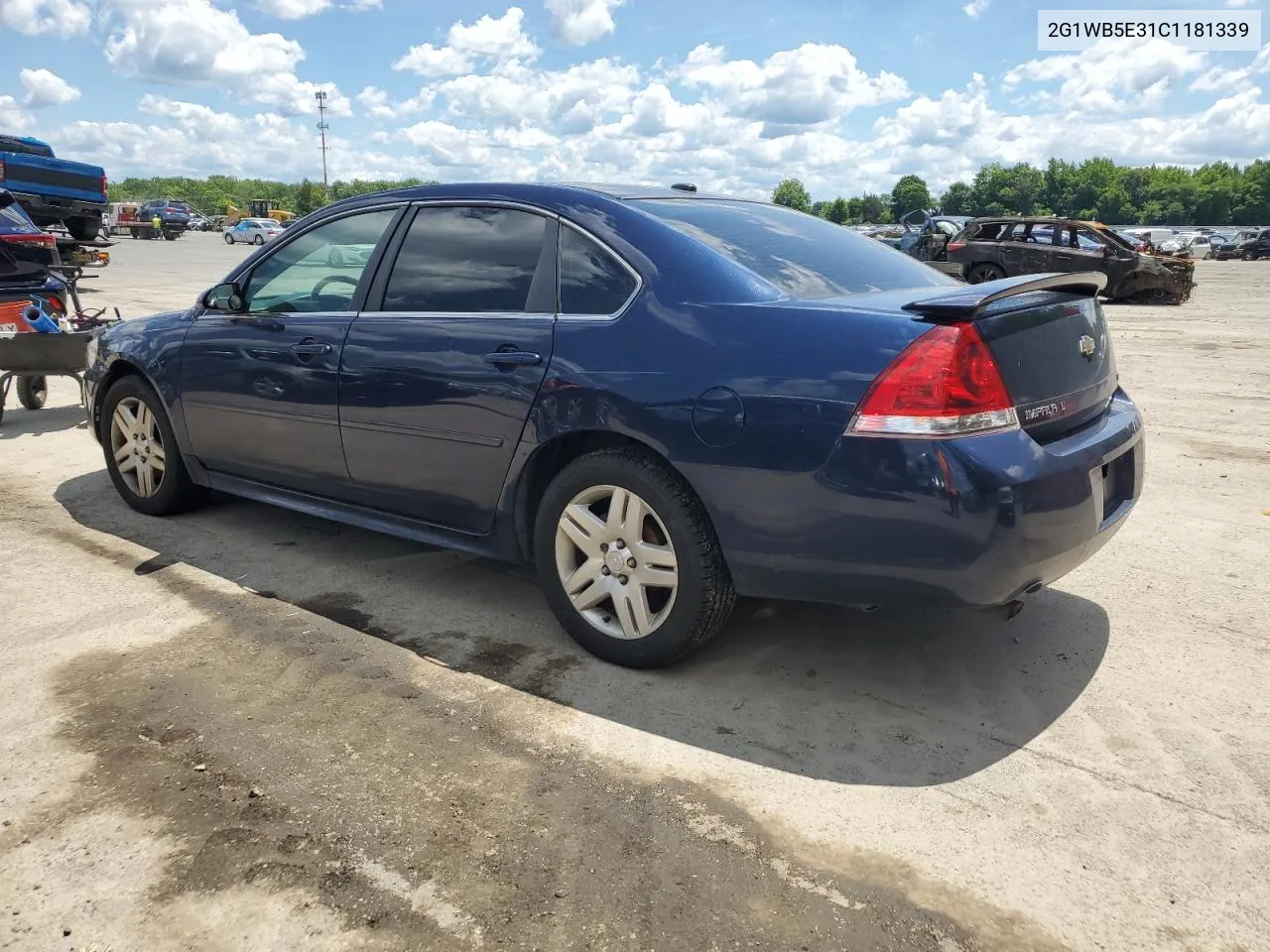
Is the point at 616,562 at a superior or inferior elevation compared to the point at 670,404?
inferior

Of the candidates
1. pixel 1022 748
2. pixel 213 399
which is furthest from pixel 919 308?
pixel 213 399

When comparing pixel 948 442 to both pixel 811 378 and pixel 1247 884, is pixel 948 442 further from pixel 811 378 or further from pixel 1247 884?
pixel 1247 884

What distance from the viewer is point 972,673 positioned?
3453 mm

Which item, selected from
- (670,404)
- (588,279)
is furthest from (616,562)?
(588,279)

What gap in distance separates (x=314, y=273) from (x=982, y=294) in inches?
114

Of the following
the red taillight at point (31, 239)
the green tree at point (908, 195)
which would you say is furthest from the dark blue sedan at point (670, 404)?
the green tree at point (908, 195)

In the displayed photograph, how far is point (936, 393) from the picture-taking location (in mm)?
2793

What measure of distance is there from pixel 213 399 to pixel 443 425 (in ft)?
5.25

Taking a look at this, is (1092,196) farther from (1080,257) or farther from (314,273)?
(314,273)

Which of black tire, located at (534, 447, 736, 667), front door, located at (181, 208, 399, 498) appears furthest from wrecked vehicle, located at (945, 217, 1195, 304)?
black tire, located at (534, 447, 736, 667)

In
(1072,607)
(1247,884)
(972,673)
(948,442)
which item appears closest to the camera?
(1247,884)

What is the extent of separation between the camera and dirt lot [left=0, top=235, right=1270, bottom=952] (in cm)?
225

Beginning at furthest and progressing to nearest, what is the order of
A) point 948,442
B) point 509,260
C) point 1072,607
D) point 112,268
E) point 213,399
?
point 112,268, point 213,399, point 1072,607, point 509,260, point 948,442

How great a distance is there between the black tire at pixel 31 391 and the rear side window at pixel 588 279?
21.2 ft
